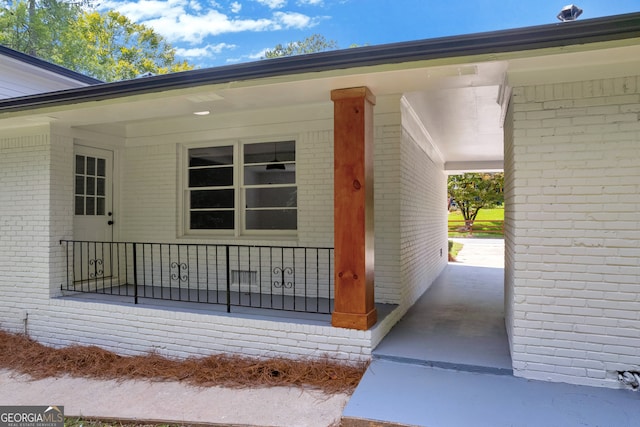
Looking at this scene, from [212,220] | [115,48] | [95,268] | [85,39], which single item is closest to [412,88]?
[212,220]

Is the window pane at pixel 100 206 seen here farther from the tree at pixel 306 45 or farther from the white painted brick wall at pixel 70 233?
the tree at pixel 306 45

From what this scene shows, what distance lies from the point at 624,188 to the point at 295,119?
376 cm

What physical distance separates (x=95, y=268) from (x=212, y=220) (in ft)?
5.95

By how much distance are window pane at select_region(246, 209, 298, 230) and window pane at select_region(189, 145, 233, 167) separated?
0.90 meters

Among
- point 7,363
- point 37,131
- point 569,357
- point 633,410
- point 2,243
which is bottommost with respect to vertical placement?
point 7,363

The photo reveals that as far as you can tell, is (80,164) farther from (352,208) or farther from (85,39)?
(85,39)

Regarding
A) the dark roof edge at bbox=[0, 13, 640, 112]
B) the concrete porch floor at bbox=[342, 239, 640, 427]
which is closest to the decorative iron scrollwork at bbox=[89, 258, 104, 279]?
the dark roof edge at bbox=[0, 13, 640, 112]

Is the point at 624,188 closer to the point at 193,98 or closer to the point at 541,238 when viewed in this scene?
the point at 541,238

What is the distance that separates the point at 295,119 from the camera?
217 inches

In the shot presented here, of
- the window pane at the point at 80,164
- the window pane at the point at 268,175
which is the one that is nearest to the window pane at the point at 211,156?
the window pane at the point at 268,175

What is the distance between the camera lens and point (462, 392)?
3074 mm

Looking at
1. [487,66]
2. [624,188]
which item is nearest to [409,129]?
[487,66]

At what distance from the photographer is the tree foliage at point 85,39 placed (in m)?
16.6

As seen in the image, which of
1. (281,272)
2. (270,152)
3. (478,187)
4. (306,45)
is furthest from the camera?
(306,45)
